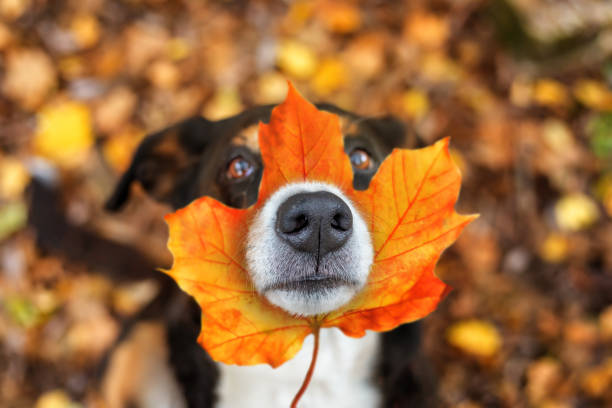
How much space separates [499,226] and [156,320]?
2036mm

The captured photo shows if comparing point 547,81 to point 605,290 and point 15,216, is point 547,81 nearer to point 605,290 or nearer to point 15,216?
point 605,290

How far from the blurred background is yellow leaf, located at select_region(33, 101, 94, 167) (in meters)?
0.01

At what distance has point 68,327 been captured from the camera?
2.98 m

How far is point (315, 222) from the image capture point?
112 centimetres

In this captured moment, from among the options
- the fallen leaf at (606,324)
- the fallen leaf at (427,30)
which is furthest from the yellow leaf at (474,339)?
the fallen leaf at (427,30)

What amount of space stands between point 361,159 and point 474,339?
5.17 feet

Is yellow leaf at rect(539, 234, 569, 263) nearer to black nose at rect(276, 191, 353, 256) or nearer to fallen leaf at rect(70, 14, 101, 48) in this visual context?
black nose at rect(276, 191, 353, 256)

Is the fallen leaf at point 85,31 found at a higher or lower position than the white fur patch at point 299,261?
lower

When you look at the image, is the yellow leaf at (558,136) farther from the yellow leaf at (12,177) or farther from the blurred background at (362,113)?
the yellow leaf at (12,177)

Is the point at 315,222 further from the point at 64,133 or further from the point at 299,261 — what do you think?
the point at 64,133

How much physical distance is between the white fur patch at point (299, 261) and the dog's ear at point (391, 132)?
3.10 ft

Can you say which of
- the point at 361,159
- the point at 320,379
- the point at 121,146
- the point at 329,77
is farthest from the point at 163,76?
the point at 320,379

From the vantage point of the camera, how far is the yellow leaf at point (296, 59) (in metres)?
3.53

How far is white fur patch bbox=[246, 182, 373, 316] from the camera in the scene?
1122 mm
